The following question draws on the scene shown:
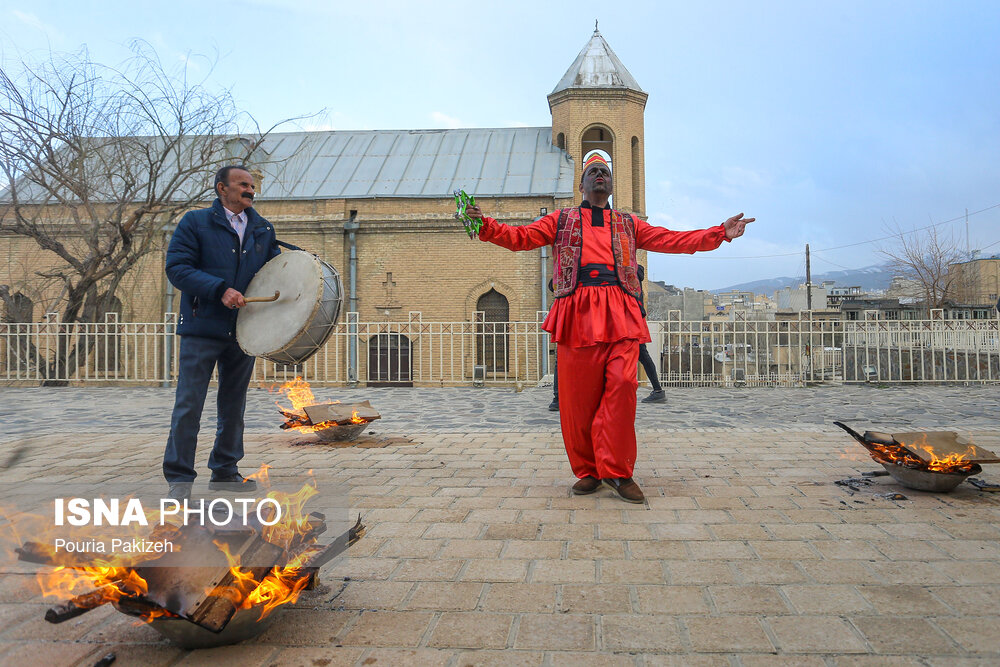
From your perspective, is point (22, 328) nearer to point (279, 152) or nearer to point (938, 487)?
point (279, 152)

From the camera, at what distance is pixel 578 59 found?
2522 centimetres

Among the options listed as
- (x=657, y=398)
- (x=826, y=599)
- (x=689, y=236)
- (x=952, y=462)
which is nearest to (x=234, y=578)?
(x=826, y=599)

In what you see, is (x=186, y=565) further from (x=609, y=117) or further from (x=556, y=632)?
(x=609, y=117)

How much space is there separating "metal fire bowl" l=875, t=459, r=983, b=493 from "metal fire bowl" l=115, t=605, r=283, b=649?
3.79 m

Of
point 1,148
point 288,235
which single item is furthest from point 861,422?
point 288,235

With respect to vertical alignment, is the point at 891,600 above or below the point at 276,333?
below

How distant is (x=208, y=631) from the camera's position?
2035 millimetres

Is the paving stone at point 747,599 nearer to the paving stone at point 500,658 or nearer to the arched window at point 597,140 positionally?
the paving stone at point 500,658

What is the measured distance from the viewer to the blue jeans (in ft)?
12.2

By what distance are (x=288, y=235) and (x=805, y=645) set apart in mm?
22993

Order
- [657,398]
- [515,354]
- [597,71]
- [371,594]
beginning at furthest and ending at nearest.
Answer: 1. [597,71]
2. [515,354]
3. [657,398]
4. [371,594]

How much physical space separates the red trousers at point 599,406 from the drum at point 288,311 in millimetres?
1577

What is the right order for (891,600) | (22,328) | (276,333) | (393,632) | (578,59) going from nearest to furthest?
1. (393,632)
2. (891,600)
3. (276,333)
4. (22,328)
5. (578,59)

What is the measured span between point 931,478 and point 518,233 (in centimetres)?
296
